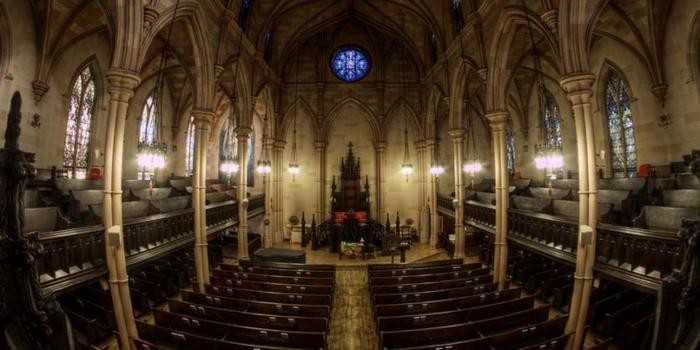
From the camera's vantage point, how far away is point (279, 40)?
21.0 m

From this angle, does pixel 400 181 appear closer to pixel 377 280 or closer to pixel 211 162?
pixel 377 280

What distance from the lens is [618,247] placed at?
24.2 feet

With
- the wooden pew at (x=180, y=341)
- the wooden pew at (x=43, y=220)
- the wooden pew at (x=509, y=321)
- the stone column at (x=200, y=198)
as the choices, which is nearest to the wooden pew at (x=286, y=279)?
the stone column at (x=200, y=198)

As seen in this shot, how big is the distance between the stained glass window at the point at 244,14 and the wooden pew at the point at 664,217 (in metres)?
17.1

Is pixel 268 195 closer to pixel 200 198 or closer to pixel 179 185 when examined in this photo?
pixel 179 185

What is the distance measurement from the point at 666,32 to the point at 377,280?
597 inches

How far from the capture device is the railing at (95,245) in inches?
240

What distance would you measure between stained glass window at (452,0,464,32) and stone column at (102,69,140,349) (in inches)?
572

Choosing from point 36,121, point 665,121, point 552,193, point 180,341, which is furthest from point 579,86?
point 36,121

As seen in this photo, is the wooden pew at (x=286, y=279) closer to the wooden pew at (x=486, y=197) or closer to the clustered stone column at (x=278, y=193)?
the wooden pew at (x=486, y=197)

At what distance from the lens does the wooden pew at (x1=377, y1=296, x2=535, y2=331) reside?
6.89m

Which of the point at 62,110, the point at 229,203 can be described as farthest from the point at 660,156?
the point at 62,110

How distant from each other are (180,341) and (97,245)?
10.4 ft

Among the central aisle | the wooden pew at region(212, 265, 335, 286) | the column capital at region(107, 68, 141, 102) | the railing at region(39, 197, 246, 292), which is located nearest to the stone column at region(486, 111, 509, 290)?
the central aisle
